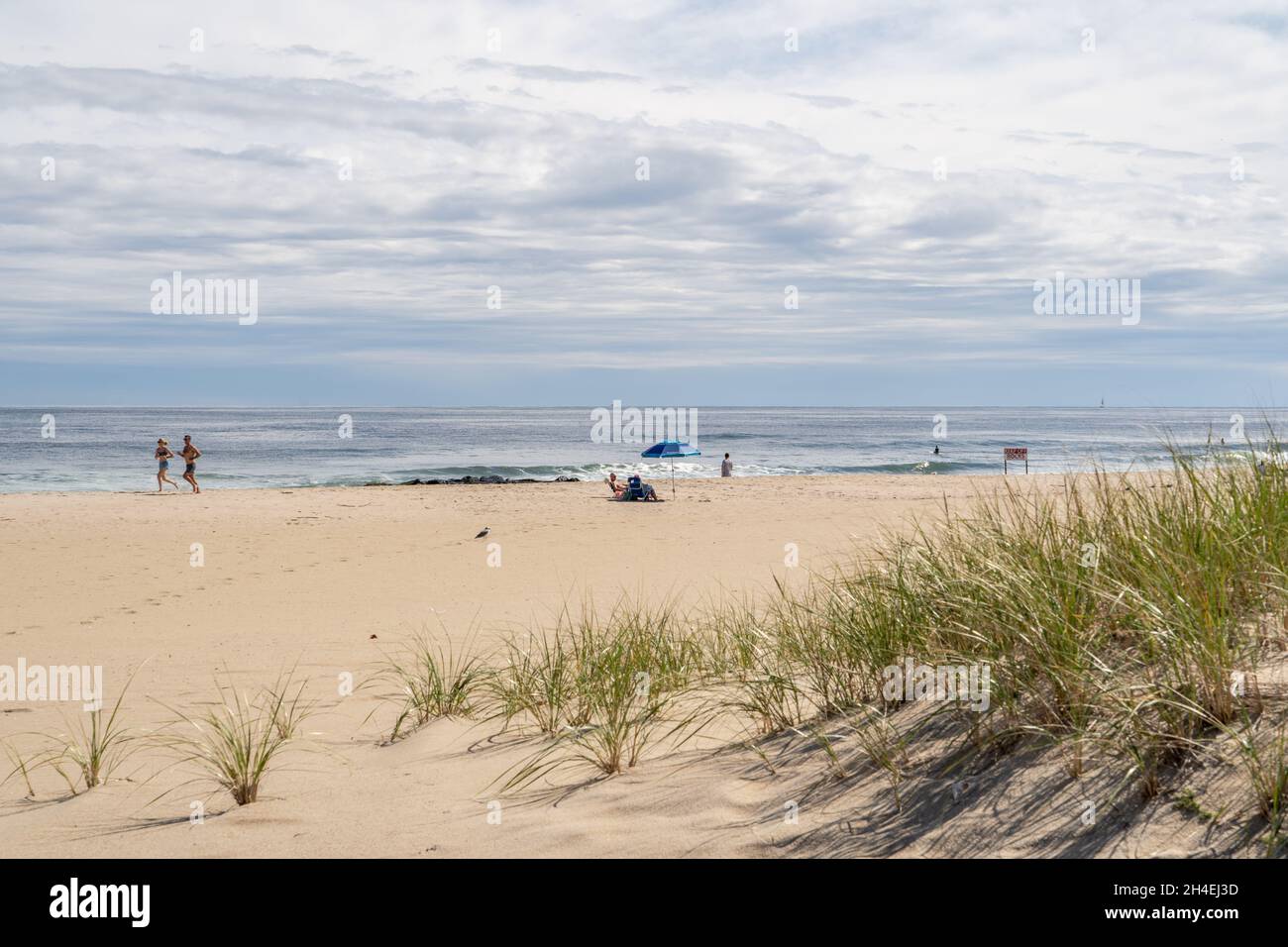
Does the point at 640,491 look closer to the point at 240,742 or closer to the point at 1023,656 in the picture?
the point at 240,742

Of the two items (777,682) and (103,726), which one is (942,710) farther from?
(103,726)

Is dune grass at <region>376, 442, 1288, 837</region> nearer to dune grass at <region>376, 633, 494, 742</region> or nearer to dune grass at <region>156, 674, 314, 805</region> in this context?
dune grass at <region>376, 633, 494, 742</region>

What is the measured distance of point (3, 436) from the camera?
61312 mm

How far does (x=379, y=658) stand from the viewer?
7906 mm

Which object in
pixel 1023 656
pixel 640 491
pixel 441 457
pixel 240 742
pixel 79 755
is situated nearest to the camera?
pixel 1023 656

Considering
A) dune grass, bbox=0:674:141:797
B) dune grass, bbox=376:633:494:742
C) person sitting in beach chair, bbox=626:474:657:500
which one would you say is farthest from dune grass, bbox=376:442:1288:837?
person sitting in beach chair, bbox=626:474:657:500

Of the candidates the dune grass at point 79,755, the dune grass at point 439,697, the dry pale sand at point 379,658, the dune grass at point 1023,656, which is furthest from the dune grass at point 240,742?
the dune grass at point 1023,656

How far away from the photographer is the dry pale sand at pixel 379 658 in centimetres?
328

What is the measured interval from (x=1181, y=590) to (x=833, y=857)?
5.41 feet

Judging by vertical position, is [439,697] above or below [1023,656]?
below

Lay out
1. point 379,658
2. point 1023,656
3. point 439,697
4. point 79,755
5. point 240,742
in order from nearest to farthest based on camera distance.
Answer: point 1023,656 → point 240,742 → point 79,755 → point 439,697 → point 379,658

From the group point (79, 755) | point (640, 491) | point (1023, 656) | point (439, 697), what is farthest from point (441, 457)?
point (1023, 656)

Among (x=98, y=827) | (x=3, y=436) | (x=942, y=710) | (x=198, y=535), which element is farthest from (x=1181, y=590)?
(x=3, y=436)

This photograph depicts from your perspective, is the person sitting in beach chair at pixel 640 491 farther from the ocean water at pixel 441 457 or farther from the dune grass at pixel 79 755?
the dune grass at pixel 79 755
